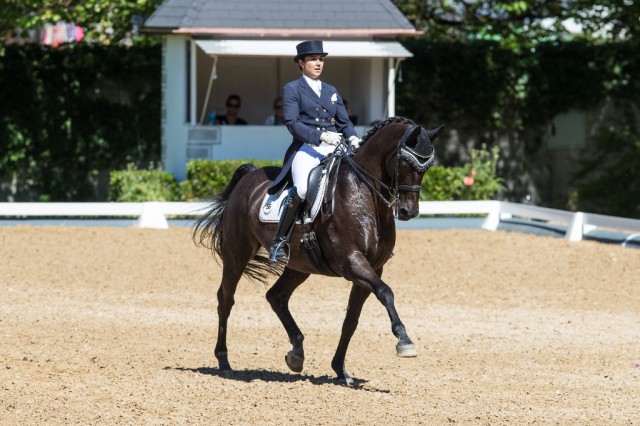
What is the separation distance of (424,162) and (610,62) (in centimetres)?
1964

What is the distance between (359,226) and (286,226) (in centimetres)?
77

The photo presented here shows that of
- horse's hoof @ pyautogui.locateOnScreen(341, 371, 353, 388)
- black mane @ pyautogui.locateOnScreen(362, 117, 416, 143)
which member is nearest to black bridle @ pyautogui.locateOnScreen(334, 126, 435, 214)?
black mane @ pyautogui.locateOnScreen(362, 117, 416, 143)

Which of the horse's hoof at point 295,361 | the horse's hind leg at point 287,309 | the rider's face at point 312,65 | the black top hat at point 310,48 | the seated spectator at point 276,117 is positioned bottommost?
the horse's hoof at point 295,361

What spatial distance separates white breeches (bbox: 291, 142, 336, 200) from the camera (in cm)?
983

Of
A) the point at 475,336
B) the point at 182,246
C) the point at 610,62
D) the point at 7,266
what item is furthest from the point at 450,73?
the point at 475,336

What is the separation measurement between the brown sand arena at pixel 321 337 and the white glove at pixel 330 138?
193cm

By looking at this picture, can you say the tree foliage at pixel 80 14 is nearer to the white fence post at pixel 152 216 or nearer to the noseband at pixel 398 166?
the white fence post at pixel 152 216

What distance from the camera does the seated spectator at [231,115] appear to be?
23859mm

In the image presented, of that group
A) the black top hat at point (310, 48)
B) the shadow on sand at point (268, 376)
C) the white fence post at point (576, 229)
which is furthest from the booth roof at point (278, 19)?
the shadow on sand at point (268, 376)

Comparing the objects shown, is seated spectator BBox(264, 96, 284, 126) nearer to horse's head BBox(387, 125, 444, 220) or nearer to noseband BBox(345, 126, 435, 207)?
noseband BBox(345, 126, 435, 207)

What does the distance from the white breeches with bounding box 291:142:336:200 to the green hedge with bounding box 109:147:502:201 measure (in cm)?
1093

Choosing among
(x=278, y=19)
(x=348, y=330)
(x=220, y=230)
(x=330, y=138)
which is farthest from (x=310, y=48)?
(x=278, y=19)

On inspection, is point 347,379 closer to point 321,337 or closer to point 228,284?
point 228,284

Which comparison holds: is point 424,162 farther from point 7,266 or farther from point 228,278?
point 7,266
